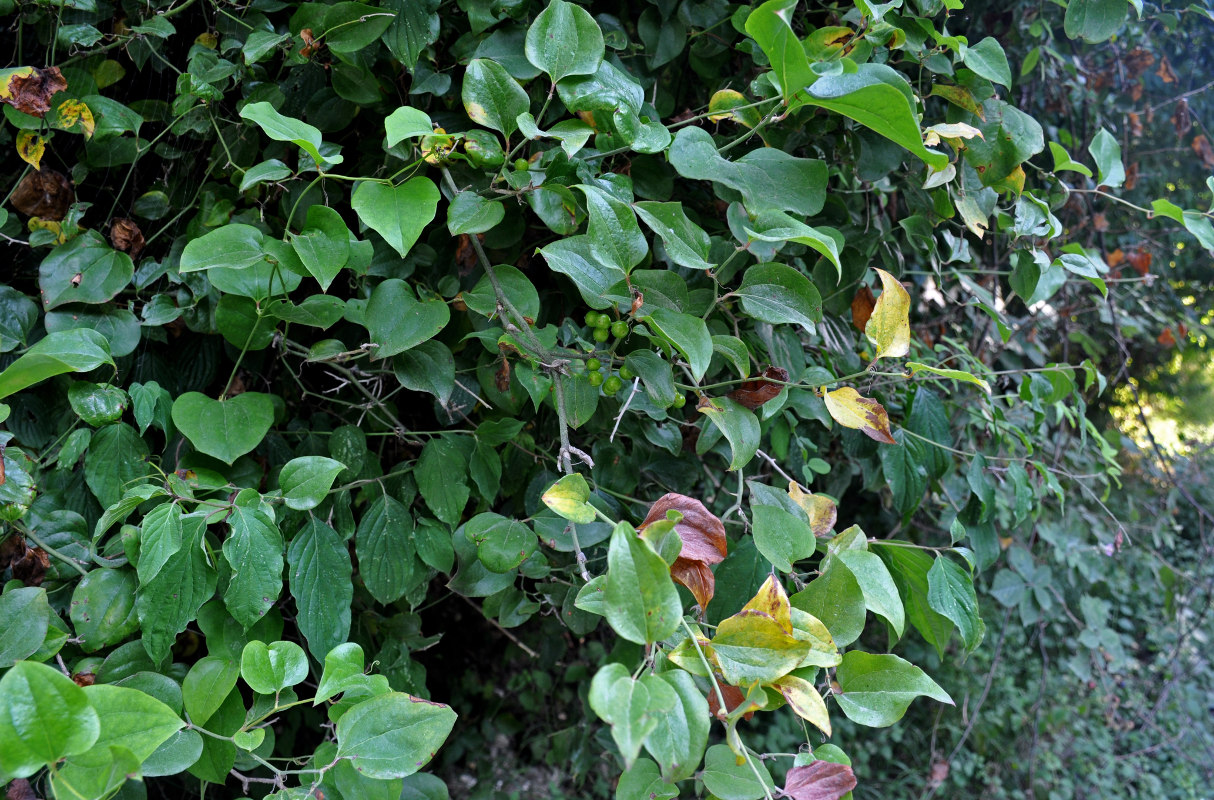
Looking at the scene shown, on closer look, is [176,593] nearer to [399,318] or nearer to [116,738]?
[116,738]

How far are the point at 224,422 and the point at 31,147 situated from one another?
388 millimetres

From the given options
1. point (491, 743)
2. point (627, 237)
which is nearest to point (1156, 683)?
point (491, 743)

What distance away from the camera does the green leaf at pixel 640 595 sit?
16.1 inches

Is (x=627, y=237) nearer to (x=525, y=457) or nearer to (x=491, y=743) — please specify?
(x=525, y=457)

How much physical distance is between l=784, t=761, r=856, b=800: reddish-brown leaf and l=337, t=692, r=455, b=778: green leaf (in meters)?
0.24

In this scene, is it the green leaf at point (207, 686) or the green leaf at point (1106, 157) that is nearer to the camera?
the green leaf at point (207, 686)

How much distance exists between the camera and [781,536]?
589mm

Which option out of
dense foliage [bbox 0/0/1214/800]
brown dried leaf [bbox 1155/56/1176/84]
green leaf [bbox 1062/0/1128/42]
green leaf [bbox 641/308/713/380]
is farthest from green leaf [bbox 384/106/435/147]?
brown dried leaf [bbox 1155/56/1176/84]

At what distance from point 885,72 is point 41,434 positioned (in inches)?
34.5

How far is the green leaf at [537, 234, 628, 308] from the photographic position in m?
0.59

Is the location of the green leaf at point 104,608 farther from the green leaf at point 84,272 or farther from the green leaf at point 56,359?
the green leaf at point 84,272

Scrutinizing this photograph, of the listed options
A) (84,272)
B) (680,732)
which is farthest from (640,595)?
(84,272)

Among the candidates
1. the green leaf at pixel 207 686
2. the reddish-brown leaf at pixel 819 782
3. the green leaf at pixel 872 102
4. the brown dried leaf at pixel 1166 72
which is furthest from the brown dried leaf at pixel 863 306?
the brown dried leaf at pixel 1166 72

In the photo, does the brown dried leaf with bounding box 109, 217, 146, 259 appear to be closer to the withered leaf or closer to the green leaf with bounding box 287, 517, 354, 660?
the withered leaf
